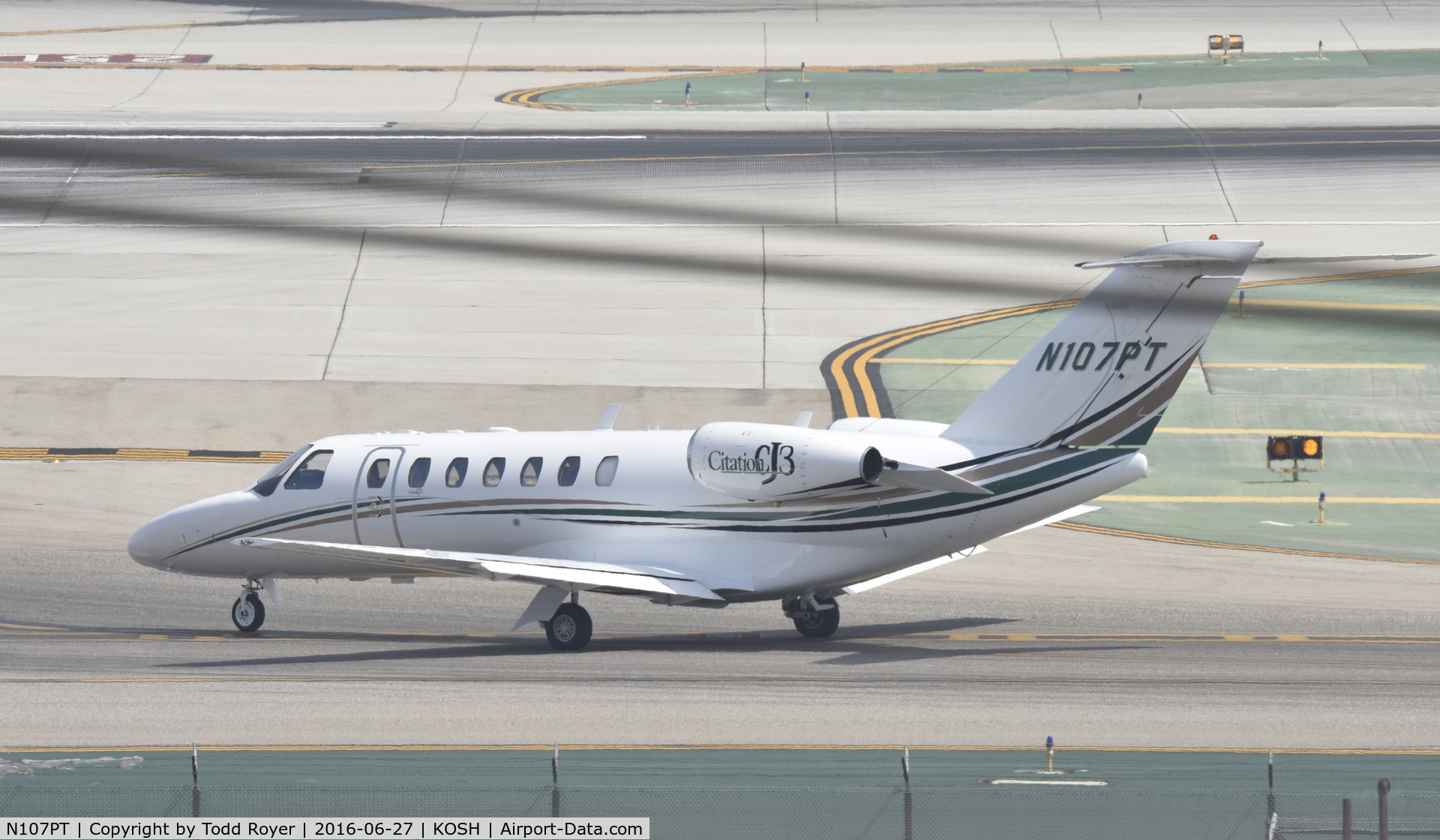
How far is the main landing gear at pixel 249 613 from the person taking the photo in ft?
86.7

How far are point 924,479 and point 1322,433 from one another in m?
18.8

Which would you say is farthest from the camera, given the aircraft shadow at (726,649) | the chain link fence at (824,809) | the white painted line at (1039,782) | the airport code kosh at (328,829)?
the aircraft shadow at (726,649)

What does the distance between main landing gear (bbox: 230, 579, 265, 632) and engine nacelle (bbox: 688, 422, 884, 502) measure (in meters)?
7.75

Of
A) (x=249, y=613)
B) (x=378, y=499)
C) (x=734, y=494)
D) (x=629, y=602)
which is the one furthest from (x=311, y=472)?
(x=734, y=494)

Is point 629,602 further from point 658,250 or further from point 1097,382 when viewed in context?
point 658,250

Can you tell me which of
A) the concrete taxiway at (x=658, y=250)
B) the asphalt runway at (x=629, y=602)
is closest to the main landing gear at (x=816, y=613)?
the asphalt runway at (x=629, y=602)

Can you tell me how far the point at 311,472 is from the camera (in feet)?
86.6

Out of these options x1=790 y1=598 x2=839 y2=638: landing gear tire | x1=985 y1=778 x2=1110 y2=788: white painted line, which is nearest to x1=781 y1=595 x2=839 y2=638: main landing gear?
x1=790 y1=598 x2=839 y2=638: landing gear tire

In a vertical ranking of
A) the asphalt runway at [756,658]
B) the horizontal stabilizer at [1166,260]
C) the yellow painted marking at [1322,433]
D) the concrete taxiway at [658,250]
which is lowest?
the asphalt runway at [756,658]

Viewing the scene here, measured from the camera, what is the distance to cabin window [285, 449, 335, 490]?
26344 mm

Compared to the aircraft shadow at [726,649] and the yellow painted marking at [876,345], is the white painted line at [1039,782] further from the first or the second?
the yellow painted marking at [876,345]

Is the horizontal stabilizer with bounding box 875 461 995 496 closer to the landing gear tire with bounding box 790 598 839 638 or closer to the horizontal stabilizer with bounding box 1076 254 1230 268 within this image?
the landing gear tire with bounding box 790 598 839 638

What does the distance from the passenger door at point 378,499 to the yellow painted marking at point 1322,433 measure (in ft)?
61.8

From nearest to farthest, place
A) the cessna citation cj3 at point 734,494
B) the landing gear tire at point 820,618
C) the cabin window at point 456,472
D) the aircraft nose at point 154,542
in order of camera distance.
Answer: the cessna citation cj3 at point 734,494 → the landing gear tire at point 820,618 → the cabin window at point 456,472 → the aircraft nose at point 154,542
